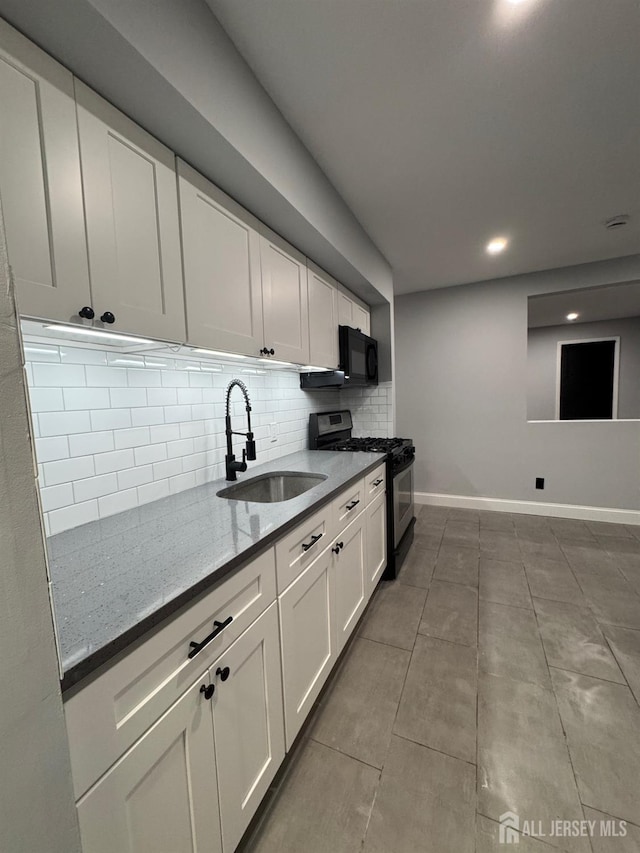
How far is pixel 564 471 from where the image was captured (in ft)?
11.8

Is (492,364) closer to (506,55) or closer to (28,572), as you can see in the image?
(506,55)

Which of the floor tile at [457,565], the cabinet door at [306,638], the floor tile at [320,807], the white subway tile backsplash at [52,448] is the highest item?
the white subway tile backsplash at [52,448]

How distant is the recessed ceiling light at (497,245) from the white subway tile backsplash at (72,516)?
3.17 m

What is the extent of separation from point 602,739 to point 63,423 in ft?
7.53

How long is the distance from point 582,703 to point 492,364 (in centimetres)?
309

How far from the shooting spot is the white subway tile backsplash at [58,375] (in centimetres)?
105

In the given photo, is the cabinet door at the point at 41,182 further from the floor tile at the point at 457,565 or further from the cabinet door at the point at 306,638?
the floor tile at the point at 457,565

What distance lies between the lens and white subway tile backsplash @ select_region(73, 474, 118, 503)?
115cm

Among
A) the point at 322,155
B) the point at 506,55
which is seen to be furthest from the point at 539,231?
the point at 322,155

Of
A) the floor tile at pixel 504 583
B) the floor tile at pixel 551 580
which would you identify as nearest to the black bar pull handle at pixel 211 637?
the floor tile at pixel 504 583

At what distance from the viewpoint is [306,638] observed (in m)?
1.34

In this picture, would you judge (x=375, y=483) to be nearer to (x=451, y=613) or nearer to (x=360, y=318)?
(x=451, y=613)

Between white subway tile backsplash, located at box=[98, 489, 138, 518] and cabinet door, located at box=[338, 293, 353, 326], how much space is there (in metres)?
1.82

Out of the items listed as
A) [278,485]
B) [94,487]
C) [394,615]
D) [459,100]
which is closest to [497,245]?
[459,100]
